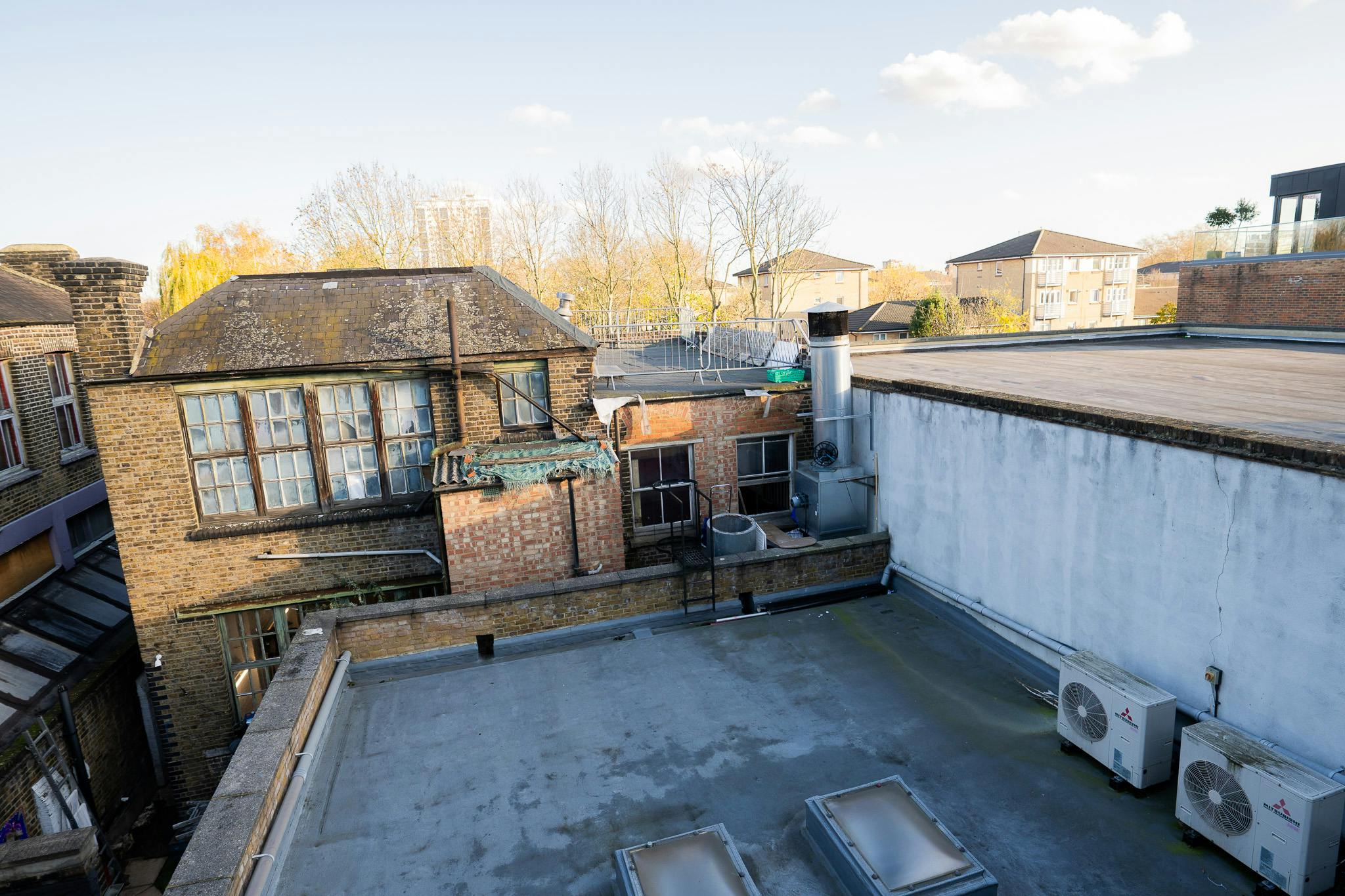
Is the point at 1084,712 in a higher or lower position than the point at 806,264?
lower

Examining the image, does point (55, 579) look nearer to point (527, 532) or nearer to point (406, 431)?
point (406, 431)

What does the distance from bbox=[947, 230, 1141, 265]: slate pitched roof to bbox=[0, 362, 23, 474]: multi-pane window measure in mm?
53910

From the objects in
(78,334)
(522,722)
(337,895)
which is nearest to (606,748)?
(522,722)

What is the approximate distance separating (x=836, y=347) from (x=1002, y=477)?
3.65 metres

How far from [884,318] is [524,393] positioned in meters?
38.4

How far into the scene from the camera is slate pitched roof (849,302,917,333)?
44375mm

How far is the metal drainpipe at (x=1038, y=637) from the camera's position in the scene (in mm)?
5477

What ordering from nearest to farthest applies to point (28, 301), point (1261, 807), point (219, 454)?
point (1261, 807) → point (219, 454) → point (28, 301)

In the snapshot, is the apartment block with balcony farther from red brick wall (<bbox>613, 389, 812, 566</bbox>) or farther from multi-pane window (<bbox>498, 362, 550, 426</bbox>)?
multi-pane window (<bbox>498, 362, 550, 426</bbox>)

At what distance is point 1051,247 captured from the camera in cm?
5175

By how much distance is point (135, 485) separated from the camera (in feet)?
33.4

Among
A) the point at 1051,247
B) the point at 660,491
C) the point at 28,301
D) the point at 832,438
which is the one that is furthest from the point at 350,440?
the point at 1051,247

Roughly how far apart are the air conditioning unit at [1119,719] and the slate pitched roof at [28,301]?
16159 millimetres

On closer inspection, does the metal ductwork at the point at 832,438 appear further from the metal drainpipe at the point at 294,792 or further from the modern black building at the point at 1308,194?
the modern black building at the point at 1308,194
